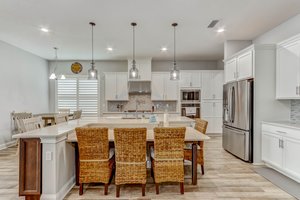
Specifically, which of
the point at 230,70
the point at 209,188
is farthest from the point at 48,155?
the point at 230,70

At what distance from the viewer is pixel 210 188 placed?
130 inches

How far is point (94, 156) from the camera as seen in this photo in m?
2.97

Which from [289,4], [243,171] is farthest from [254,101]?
[289,4]

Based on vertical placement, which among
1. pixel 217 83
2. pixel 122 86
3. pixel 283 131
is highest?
pixel 217 83

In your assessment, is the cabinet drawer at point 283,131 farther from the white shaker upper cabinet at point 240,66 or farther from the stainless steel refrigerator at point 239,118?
the white shaker upper cabinet at point 240,66

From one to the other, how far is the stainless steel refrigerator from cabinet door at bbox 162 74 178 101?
2.61 m

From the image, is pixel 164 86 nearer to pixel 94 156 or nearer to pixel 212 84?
pixel 212 84

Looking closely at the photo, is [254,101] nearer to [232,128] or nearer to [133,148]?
[232,128]

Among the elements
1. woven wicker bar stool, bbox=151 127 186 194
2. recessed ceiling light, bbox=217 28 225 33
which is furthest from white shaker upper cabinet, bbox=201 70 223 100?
woven wicker bar stool, bbox=151 127 186 194

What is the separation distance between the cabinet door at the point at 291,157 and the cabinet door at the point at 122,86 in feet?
17.9

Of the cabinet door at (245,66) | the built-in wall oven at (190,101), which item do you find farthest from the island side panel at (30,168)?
the built-in wall oven at (190,101)

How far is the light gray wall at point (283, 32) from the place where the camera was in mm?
4164

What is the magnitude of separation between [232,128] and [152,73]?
12.5 ft

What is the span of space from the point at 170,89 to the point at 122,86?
1.83 meters
